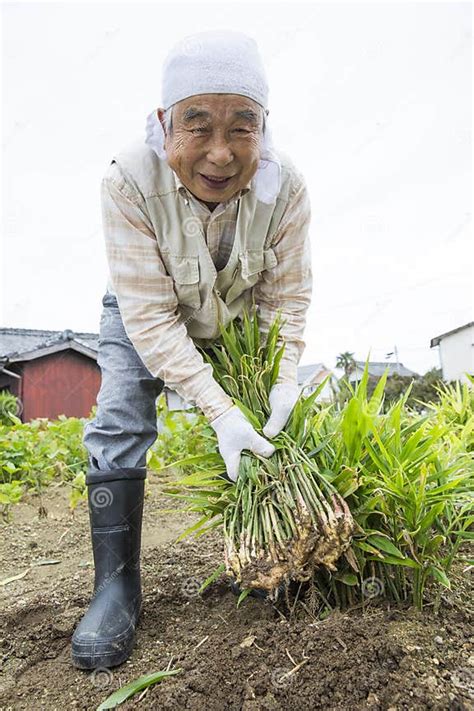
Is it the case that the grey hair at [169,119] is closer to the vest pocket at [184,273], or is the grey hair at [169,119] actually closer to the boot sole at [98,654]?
the vest pocket at [184,273]

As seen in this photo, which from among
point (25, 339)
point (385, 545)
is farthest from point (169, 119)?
point (25, 339)

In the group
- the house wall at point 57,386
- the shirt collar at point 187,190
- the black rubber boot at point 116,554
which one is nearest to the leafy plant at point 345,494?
the black rubber boot at point 116,554

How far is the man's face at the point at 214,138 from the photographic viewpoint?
61.6 inches

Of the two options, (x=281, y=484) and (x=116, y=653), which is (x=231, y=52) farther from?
(x=116, y=653)

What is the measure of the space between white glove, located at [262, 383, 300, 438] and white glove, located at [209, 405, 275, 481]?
0.06 metres

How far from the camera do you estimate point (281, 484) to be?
1705mm

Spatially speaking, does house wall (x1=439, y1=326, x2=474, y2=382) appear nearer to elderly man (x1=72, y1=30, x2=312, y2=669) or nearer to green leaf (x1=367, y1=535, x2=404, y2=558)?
elderly man (x1=72, y1=30, x2=312, y2=669)

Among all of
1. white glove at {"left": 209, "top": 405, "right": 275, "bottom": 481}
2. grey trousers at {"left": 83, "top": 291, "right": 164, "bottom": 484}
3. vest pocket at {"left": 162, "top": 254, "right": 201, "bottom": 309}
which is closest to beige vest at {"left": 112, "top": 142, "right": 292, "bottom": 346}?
vest pocket at {"left": 162, "top": 254, "right": 201, "bottom": 309}

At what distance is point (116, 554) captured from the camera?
1952 millimetres

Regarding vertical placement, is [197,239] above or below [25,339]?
below

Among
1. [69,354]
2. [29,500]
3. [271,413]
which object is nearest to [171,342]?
[271,413]

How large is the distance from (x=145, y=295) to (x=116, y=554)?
2.63ft

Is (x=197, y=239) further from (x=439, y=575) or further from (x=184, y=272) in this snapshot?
(x=439, y=575)

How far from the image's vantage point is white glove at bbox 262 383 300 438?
1.85 meters
